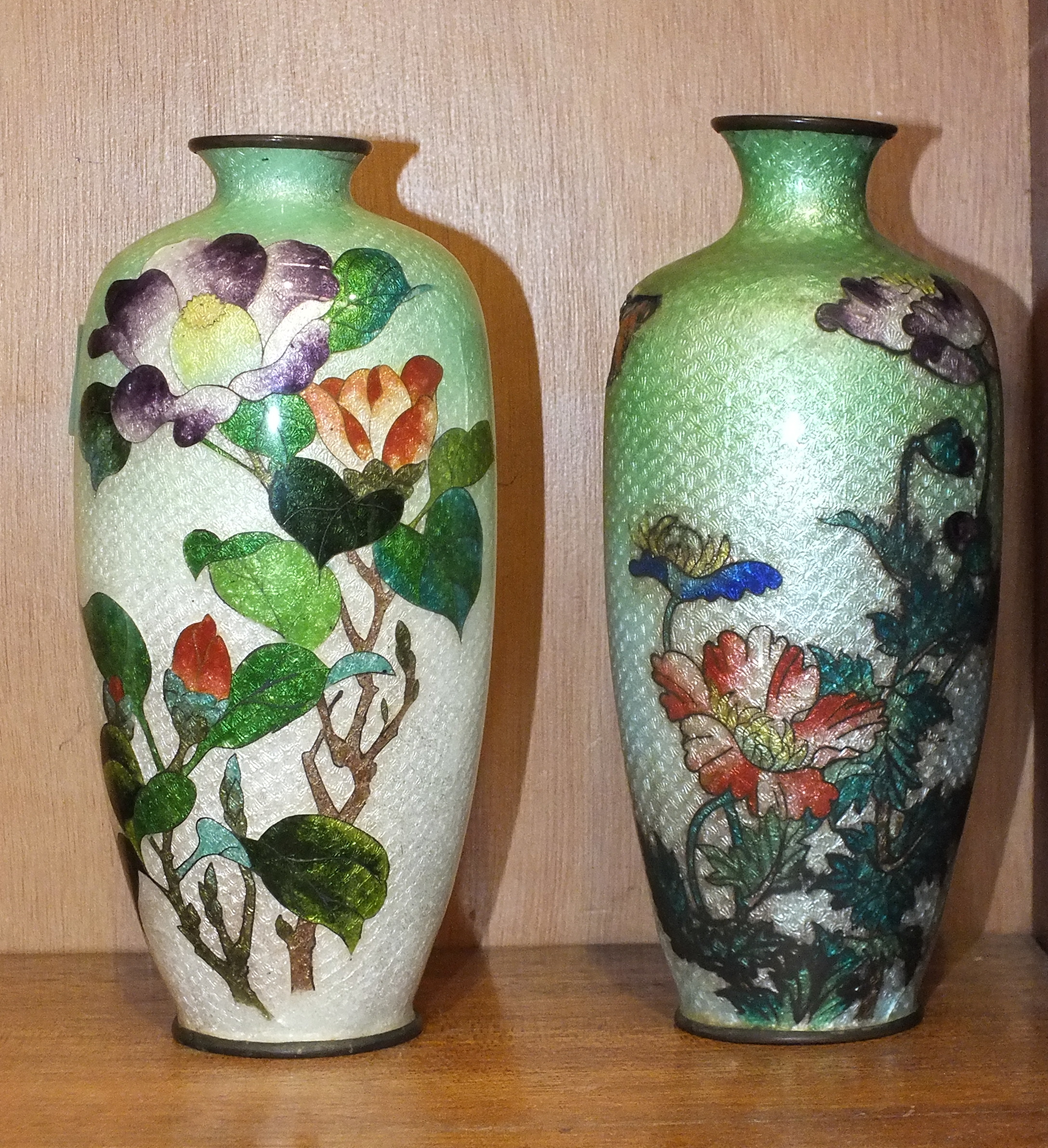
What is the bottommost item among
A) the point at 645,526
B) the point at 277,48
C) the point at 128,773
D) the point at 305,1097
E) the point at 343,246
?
the point at 305,1097

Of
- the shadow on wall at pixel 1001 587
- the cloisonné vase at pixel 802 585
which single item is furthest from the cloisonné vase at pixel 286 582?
the shadow on wall at pixel 1001 587

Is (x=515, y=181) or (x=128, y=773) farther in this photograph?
(x=515, y=181)

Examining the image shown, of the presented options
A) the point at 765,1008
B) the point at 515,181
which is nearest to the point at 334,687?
the point at 765,1008

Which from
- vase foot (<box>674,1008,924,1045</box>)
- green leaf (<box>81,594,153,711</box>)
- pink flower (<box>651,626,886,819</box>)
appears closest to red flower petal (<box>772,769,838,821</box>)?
pink flower (<box>651,626,886,819</box>)

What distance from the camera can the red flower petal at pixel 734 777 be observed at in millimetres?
922

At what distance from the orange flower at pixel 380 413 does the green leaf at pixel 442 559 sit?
0.03m

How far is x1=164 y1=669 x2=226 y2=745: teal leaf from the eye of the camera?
35.6 inches

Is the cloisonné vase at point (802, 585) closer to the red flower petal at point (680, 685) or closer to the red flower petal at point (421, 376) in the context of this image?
the red flower petal at point (680, 685)

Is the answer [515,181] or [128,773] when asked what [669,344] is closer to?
[515,181]

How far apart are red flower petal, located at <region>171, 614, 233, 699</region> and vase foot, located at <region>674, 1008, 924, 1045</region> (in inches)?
13.0

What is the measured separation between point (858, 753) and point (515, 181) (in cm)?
46

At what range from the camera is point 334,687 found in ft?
2.98

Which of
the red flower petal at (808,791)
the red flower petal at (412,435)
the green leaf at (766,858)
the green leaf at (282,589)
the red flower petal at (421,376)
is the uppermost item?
the red flower petal at (421,376)

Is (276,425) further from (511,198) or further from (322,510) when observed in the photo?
(511,198)
